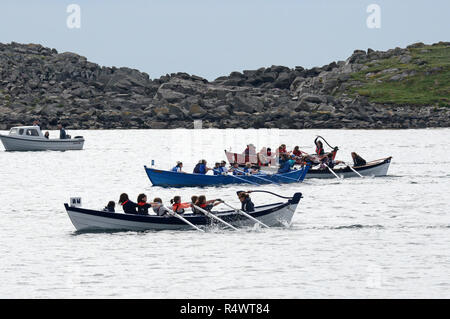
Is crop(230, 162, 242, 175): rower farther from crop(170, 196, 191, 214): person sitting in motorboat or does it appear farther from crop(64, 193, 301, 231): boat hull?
crop(170, 196, 191, 214): person sitting in motorboat

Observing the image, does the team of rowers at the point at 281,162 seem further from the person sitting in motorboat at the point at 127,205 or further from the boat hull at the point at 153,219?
the person sitting in motorboat at the point at 127,205

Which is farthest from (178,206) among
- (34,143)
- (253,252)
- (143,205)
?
(34,143)

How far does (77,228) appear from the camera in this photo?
110 feet

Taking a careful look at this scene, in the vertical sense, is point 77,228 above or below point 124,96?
below

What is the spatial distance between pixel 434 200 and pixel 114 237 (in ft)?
73.7

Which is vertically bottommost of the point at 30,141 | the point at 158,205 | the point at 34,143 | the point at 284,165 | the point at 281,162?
the point at 158,205

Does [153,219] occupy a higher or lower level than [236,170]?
lower

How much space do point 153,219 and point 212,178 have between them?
60.6 feet

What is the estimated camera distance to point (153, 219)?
108ft

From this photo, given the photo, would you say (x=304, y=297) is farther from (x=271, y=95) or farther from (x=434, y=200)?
(x=271, y=95)

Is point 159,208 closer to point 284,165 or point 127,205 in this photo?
point 127,205
